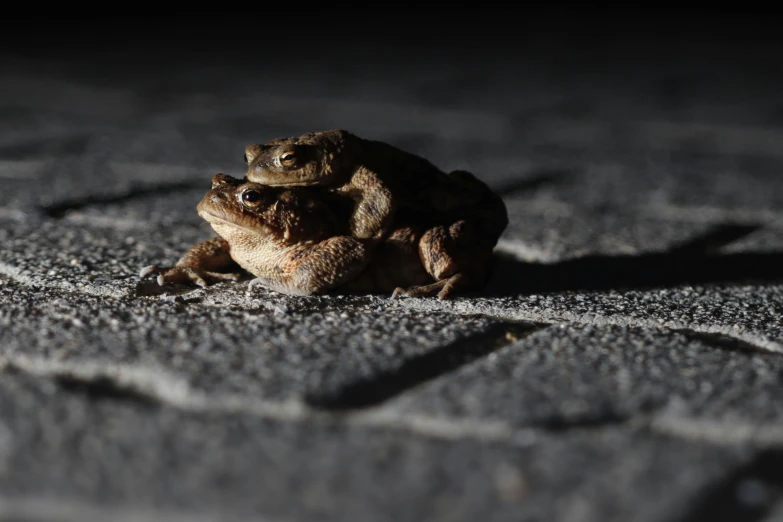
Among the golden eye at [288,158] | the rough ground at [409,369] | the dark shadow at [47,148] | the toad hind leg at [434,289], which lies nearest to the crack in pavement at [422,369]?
the rough ground at [409,369]

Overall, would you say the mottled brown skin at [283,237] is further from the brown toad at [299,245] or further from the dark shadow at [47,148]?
the dark shadow at [47,148]

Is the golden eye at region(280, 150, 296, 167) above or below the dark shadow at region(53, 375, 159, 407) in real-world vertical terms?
above

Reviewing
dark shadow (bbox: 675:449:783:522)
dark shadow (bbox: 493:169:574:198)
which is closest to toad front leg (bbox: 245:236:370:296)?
dark shadow (bbox: 675:449:783:522)

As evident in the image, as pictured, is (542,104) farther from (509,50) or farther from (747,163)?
(509,50)

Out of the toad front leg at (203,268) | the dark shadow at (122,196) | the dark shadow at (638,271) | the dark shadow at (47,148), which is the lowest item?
the dark shadow at (47,148)

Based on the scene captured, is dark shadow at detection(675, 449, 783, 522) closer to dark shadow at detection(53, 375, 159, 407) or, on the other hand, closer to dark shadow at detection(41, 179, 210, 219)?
dark shadow at detection(53, 375, 159, 407)

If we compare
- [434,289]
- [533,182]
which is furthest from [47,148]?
[434,289]

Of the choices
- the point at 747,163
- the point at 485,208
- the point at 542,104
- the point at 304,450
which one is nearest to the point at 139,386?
the point at 304,450

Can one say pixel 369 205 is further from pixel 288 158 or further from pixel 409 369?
pixel 409 369
